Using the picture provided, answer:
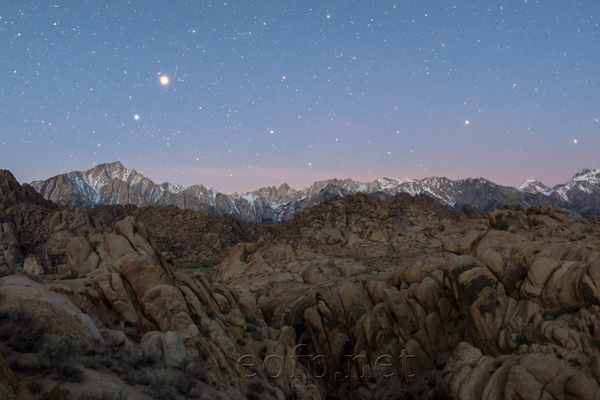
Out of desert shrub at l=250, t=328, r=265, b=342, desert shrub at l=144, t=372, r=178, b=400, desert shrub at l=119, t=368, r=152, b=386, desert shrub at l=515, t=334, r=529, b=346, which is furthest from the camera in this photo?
desert shrub at l=250, t=328, r=265, b=342

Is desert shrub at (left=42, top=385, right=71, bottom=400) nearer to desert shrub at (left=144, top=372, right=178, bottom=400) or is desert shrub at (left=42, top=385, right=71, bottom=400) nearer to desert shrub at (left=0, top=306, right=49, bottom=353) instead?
desert shrub at (left=144, top=372, right=178, bottom=400)

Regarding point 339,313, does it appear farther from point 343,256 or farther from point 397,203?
point 397,203

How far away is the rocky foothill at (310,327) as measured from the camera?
1059 centimetres

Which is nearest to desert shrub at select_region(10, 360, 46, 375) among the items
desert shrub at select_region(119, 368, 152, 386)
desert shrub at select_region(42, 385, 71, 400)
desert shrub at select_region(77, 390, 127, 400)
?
desert shrub at select_region(42, 385, 71, 400)

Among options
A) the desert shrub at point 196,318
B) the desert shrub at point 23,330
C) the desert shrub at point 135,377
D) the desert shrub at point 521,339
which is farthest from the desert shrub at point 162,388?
the desert shrub at point 521,339

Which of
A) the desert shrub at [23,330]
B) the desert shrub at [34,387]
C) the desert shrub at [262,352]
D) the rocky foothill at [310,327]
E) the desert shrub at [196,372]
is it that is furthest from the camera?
the desert shrub at [262,352]

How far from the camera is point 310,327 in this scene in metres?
26.4

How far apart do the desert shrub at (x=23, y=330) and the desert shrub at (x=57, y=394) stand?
2.84m

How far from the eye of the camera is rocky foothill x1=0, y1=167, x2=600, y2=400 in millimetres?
10586

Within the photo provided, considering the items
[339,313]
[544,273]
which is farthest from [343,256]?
[544,273]

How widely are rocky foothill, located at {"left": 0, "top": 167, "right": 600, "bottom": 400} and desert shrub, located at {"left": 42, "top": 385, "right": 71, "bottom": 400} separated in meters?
0.04

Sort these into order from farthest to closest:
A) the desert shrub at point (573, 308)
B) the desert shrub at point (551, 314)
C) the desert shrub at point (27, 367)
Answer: the desert shrub at point (551, 314) → the desert shrub at point (573, 308) → the desert shrub at point (27, 367)

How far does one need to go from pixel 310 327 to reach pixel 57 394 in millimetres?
20601

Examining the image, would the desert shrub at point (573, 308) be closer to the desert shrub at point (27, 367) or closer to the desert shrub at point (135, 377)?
the desert shrub at point (135, 377)
